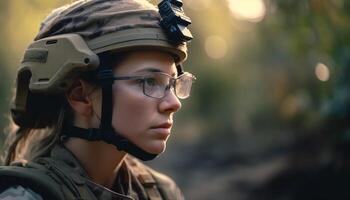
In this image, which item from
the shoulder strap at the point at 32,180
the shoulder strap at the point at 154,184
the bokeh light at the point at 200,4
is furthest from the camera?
the bokeh light at the point at 200,4

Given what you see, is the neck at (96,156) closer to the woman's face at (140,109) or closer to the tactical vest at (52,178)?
the tactical vest at (52,178)

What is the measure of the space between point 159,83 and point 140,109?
0.16m

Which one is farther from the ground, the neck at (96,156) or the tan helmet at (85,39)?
the tan helmet at (85,39)

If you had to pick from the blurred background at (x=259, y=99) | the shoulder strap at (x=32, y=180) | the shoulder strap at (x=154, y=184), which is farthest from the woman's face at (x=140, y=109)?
the blurred background at (x=259, y=99)

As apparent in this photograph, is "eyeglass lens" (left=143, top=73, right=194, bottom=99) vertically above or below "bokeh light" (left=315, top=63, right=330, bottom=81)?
below

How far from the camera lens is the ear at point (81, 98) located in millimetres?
3549

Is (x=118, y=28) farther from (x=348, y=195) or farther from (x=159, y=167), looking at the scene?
(x=159, y=167)

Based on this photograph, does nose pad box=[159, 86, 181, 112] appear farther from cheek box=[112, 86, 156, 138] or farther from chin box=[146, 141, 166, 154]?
chin box=[146, 141, 166, 154]

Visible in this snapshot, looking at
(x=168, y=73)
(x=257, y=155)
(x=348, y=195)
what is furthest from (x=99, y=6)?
(x=257, y=155)

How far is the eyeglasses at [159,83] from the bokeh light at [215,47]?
13.9 m

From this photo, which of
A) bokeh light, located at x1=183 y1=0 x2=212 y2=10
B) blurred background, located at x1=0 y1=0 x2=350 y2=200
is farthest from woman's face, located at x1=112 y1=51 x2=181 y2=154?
bokeh light, located at x1=183 y1=0 x2=212 y2=10

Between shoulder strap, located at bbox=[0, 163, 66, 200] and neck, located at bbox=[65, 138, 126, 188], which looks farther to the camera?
neck, located at bbox=[65, 138, 126, 188]

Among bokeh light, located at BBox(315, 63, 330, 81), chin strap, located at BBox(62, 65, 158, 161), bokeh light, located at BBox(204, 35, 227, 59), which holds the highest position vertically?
bokeh light, located at BBox(204, 35, 227, 59)

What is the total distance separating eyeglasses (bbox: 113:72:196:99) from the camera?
3463 mm
